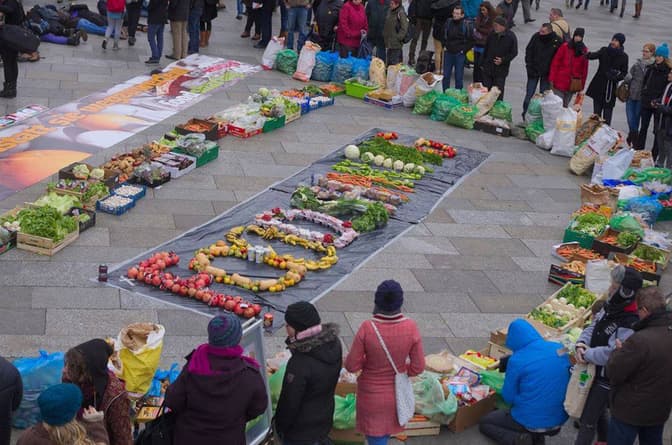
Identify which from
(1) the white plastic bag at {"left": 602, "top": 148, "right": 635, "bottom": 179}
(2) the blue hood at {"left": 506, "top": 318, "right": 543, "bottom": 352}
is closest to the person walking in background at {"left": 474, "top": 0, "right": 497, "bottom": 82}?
(1) the white plastic bag at {"left": 602, "top": 148, "right": 635, "bottom": 179}

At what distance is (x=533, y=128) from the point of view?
16562 mm

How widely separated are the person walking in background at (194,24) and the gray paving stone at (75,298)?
10007 mm

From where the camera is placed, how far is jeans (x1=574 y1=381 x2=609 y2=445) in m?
7.37

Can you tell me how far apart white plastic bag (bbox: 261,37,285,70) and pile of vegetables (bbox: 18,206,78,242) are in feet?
29.3

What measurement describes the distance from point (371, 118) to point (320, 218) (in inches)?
204

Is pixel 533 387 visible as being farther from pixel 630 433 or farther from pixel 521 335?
pixel 630 433

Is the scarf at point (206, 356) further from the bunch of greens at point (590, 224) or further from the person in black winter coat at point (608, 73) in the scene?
the person in black winter coat at point (608, 73)

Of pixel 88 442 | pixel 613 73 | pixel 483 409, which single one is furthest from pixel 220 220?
pixel 613 73

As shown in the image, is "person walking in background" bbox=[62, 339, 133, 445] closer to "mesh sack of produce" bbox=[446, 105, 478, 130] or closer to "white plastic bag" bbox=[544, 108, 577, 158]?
"white plastic bag" bbox=[544, 108, 577, 158]

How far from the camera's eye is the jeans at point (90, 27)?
19389 millimetres

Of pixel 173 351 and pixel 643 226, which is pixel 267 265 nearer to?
pixel 173 351

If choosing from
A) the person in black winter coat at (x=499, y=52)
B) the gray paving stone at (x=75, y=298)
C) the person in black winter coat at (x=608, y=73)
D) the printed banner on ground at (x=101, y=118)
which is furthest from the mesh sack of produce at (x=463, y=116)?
the gray paving stone at (x=75, y=298)

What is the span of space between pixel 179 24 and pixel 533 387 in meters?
12.8

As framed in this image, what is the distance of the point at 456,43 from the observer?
1797 cm
